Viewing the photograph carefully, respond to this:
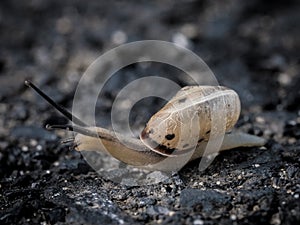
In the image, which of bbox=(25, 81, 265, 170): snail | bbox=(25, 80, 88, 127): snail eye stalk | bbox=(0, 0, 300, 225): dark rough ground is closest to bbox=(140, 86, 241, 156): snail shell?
bbox=(25, 81, 265, 170): snail

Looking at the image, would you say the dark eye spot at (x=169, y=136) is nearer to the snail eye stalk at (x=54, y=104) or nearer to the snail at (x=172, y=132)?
the snail at (x=172, y=132)

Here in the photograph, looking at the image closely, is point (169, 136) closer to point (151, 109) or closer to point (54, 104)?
point (54, 104)

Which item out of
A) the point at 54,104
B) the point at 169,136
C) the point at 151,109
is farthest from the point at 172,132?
the point at 151,109

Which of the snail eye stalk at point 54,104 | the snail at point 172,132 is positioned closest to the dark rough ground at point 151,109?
the snail at point 172,132

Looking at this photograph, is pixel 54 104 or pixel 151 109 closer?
pixel 54 104

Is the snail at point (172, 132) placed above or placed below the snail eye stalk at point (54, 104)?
below

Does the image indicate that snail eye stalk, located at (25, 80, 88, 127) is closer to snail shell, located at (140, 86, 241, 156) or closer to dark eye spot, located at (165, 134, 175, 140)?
snail shell, located at (140, 86, 241, 156)

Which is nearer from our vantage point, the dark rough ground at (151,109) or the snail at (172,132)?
the dark rough ground at (151,109)

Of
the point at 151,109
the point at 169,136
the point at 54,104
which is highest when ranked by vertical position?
the point at 151,109
